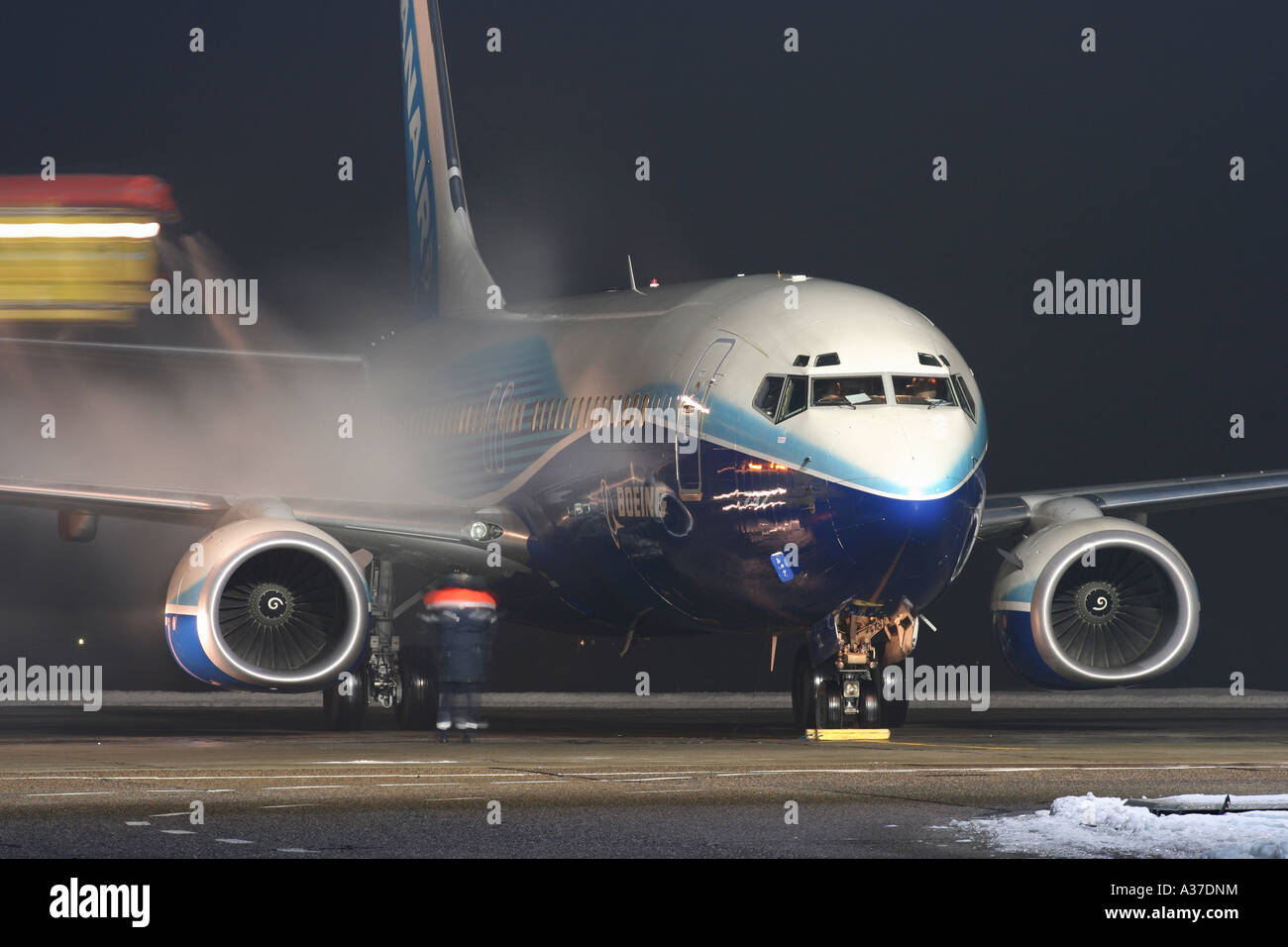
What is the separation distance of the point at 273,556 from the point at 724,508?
21.4 feet

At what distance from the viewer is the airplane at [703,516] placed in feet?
58.3

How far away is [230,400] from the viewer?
37469 millimetres

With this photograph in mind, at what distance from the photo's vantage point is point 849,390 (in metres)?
18.0

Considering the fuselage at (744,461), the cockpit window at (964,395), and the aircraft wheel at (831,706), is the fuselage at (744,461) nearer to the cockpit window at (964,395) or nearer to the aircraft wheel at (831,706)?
the cockpit window at (964,395)

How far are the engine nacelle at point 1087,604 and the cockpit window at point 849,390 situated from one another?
3.65 meters

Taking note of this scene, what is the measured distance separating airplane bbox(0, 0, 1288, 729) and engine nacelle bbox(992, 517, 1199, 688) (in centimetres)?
3

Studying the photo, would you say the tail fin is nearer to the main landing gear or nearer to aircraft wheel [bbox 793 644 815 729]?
the main landing gear

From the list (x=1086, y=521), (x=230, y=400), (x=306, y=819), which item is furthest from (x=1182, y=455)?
(x=306, y=819)

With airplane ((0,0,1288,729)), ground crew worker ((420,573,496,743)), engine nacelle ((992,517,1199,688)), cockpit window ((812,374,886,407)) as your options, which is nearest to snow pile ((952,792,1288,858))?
airplane ((0,0,1288,729))

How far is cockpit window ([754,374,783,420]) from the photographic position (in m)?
18.1
